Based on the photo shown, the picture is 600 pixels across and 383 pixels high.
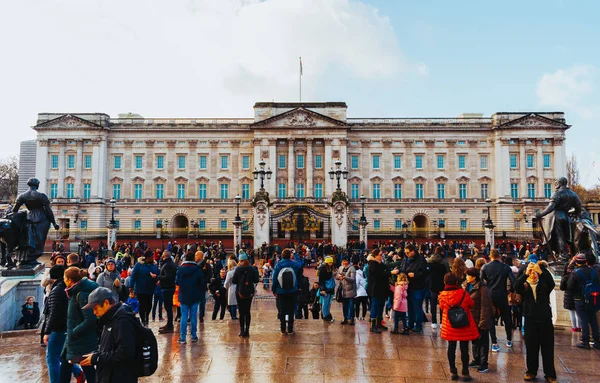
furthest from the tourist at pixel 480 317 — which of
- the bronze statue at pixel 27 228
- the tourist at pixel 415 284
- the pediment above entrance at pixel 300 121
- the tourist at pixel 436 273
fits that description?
the pediment above entrance at pixel 300 121

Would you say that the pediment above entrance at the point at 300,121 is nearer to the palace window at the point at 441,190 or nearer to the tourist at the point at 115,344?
the palace window at the point at 441,190

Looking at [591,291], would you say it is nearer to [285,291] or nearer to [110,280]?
[285,291]

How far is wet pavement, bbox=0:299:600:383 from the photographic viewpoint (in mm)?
7777

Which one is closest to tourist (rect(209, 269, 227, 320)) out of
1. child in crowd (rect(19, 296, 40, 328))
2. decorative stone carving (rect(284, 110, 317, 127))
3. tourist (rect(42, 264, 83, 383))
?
child in crowd (rect(19, 296, 40, 328))

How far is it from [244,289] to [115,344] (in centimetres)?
512

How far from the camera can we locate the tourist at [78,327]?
6.20 m

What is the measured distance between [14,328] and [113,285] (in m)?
3.46

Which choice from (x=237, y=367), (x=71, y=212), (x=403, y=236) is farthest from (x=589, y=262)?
(x=71, y=212)

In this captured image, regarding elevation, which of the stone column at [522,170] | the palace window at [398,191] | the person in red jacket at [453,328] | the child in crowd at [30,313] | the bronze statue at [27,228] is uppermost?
the stone column at [522,170]

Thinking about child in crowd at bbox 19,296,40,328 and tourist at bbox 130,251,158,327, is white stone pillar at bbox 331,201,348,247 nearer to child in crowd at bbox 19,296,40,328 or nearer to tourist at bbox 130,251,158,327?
tourist at bbox 130,251,158,327

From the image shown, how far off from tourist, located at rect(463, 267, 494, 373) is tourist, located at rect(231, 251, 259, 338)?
4594mm

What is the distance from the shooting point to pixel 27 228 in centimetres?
1344

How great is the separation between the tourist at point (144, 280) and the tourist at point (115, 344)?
6.46 meters

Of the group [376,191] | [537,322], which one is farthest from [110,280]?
[376,191]
